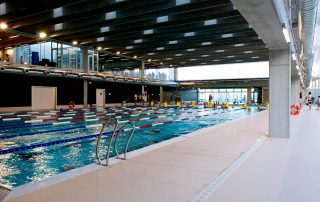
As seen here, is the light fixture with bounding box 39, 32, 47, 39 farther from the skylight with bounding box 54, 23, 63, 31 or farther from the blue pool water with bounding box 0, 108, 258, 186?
the blue pool water with bounding box 0, 108, 258, 186

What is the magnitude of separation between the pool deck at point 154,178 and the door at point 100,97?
20633 millimetres

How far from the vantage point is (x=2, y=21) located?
1304cm

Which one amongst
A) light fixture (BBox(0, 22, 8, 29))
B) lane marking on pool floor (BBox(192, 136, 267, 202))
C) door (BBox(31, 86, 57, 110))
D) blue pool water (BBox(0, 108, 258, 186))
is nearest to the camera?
lane marking on pool floor (BBox(192, 136, 267, 202))

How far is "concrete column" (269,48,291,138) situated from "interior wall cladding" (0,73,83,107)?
17.0 meters

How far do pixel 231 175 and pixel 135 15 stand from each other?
1042 centimetres

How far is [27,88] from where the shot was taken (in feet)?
62.3

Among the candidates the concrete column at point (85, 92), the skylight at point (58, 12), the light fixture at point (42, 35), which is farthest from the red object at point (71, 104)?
the skylight at point (58, 12)

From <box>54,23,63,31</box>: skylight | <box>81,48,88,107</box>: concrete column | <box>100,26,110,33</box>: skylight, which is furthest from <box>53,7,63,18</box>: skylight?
<box>81,48,88,107</box>: concrete column

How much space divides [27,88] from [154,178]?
719 inches

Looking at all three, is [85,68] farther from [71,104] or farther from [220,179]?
[220,179]

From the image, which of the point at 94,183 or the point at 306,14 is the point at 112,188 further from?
the point at 306,14

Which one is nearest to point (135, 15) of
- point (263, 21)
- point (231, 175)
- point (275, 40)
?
point (275, 40)

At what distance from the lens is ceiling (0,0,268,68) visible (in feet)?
36.2

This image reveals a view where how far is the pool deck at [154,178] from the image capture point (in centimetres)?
294
